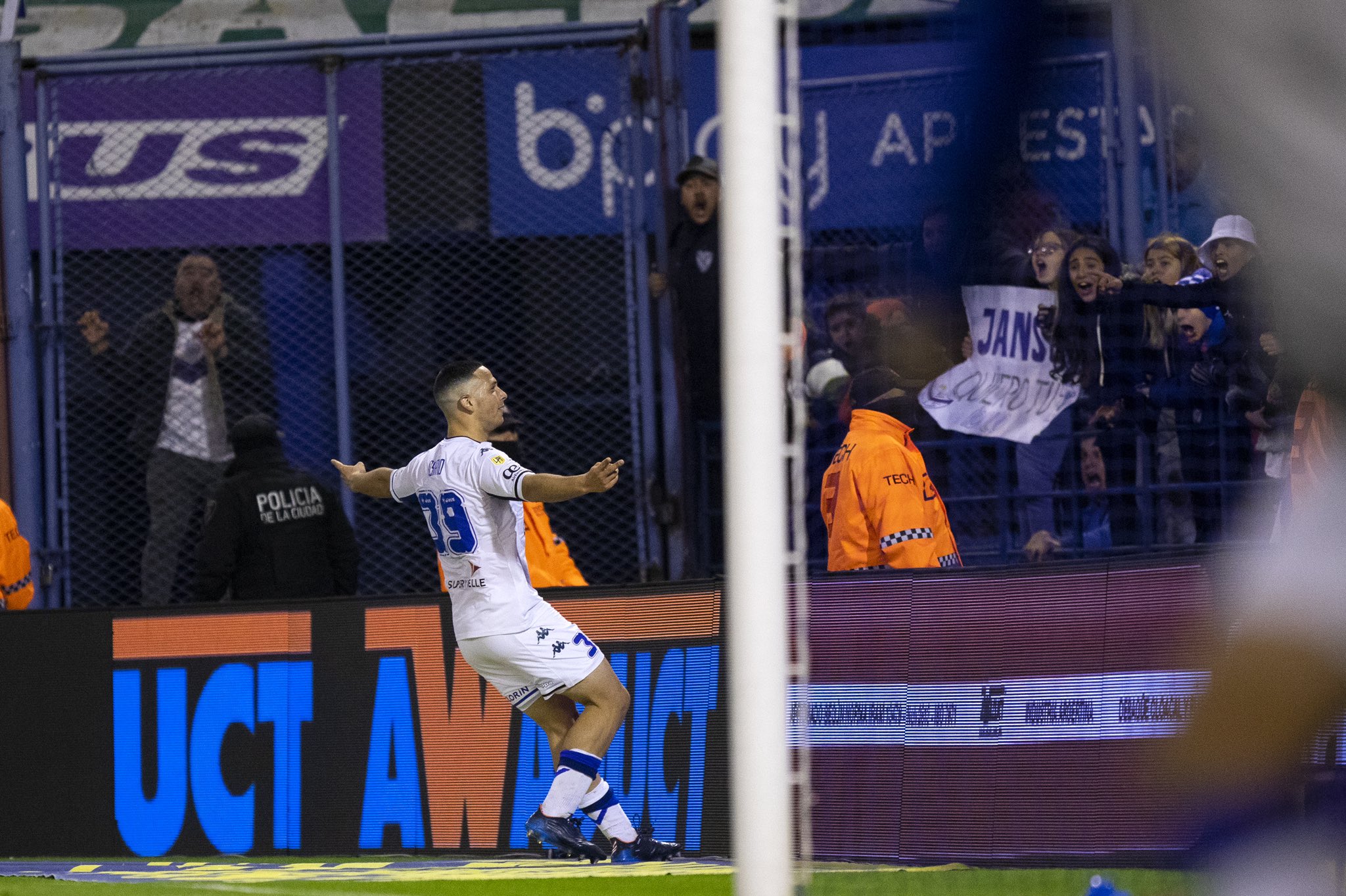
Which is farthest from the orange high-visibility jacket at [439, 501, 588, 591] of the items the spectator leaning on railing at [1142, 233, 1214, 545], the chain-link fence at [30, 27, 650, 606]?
the spectator leaning on railing at [1142, 233, 1214, 545]

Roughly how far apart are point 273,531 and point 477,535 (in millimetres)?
2463

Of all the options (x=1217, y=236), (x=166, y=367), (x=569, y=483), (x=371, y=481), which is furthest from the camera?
(x=166, y=367)

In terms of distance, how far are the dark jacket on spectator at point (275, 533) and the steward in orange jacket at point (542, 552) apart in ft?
2.71

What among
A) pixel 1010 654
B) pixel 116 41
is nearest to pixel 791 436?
pixel 1010 654

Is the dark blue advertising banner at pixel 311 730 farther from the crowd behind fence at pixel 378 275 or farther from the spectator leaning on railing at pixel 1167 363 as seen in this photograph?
the spectator leaning on railing at pixel 1167 363

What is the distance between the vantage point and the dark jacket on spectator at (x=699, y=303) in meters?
9.68

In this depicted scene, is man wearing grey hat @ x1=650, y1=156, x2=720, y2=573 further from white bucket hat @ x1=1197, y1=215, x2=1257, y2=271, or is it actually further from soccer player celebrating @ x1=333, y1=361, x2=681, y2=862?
white bucket hat @ x1=1197, y1=215, x2=1257, y2=271

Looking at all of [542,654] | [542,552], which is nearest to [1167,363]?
[542,552]

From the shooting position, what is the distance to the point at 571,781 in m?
7.32

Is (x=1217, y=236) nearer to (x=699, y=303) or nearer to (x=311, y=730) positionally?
(x=699, y=303)

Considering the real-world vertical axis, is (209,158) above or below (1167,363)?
above

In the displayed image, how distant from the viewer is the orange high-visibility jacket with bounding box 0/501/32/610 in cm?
942

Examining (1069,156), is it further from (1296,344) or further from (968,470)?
(1296,344)

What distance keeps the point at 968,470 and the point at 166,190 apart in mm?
4733
